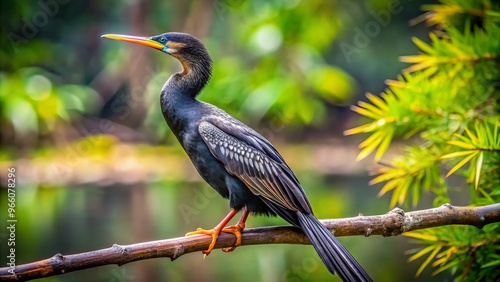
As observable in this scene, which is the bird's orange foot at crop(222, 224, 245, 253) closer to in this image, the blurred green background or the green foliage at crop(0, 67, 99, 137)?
the blurred green background

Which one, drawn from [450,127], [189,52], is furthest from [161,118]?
[450,127]

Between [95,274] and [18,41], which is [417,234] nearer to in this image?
[95,274]

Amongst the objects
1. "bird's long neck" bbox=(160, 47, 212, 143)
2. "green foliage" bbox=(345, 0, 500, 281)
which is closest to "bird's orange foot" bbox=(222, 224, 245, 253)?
"bird's long neck" bbox=(160, 47, 212, 143)

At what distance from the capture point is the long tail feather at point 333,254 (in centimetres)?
229

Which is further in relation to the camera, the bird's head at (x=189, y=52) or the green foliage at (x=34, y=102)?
the green foliage at (x=34, y=102)

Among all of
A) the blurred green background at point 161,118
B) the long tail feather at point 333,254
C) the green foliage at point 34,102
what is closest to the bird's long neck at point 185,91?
the long tail feather at point 333,254

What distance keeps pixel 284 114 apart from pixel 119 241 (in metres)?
6.16

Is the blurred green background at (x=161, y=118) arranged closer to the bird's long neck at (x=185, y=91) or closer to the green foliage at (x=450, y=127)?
the green foliage at (x=450, y=127)

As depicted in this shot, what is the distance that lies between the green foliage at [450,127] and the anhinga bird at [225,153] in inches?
25.1

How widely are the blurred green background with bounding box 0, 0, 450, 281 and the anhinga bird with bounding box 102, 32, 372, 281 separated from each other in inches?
88.9

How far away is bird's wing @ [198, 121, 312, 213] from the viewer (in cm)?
258

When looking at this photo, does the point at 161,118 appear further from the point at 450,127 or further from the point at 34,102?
the point at 450,127

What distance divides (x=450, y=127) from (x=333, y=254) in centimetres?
108

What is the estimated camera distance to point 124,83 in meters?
13.8
